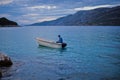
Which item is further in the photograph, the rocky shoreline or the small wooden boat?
the small wooden boat

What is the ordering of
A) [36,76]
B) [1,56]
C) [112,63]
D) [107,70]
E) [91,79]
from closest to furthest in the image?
[91,79] → [36,76] → [107,70] → [1,56] → [112,63]

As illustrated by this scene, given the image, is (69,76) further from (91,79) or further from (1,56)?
(1,56)

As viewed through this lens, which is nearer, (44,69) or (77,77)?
(77,77)

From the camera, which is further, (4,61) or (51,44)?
(51,44)

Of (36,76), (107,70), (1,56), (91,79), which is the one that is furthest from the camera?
(1,56)

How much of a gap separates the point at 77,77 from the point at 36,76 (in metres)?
3.48

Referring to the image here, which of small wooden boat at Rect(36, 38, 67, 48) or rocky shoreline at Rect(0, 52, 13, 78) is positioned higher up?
rocky shoreline at Rect(0, 52, 13, 78)

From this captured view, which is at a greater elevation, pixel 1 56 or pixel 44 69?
pixel 1 56

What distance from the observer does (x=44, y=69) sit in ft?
72.4

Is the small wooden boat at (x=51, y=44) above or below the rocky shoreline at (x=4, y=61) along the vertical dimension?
below

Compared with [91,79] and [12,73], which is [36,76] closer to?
[12,73]

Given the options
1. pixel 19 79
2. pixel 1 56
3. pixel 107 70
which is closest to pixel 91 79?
pixel 107 70

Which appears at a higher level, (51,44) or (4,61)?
(4,61)

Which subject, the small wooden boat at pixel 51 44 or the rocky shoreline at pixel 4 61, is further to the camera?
the small wooden boat at pixel 51 44
